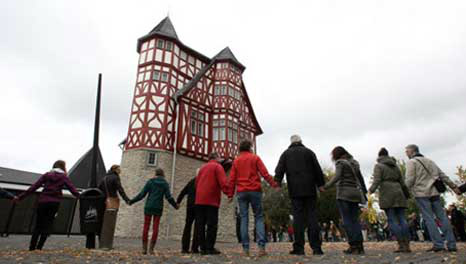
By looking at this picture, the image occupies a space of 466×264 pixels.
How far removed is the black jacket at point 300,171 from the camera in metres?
5.44

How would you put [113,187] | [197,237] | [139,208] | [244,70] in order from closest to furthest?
[197,237] → [113,187] → [139,208] → [244,70]

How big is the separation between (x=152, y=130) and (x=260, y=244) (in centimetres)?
1676

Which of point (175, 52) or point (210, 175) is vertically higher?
point (175, 52)

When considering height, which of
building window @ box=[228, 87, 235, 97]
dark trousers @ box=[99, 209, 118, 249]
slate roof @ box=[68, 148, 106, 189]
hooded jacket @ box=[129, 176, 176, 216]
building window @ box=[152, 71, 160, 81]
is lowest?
dark trousers @ box=[99, 209, 118, 249]

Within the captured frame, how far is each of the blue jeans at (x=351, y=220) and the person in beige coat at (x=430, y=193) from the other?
3.65 feet

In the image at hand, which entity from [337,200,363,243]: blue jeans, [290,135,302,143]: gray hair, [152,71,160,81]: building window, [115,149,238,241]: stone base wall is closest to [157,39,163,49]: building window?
[152,71,160,81]: building window

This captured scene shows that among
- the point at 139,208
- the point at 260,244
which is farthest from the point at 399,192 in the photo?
the point at 139,208

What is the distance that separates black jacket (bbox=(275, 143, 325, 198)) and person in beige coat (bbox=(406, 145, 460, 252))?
167cm

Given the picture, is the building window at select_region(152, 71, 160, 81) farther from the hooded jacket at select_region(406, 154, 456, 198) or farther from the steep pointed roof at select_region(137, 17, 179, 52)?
the hooded jacket at select_region(406, 154, 456, 198)

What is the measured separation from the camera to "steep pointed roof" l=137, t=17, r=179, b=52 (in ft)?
75.2

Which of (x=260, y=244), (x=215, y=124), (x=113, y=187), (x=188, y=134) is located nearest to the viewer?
(x=260, y=244)

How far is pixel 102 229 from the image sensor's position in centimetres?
708

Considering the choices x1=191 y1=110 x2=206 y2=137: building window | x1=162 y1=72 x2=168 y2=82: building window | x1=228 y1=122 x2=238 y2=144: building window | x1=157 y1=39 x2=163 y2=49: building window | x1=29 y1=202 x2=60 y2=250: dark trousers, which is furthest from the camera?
x1=228 y1=122 x2=238 y2=144: building window

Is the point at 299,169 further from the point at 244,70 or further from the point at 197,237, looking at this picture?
the point at 244,70
